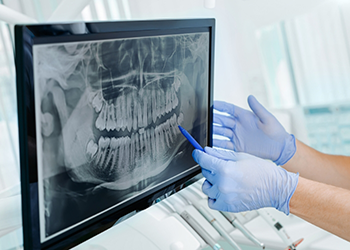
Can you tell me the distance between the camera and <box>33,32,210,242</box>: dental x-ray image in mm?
589

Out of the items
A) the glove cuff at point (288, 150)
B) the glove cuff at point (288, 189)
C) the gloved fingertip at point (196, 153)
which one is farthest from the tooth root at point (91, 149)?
the glove cuff at point (288, 150)

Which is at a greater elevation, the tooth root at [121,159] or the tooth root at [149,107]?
the tooth root at [149,107]

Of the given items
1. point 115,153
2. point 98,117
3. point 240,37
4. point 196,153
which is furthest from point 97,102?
point 240,37

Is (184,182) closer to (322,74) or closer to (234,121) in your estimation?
(234,121)

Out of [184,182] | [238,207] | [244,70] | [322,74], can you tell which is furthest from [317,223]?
[322,74]

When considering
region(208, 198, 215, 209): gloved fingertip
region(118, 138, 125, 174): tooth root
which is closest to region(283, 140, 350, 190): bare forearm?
region(208, 198, 215, 209): gloved fingertip

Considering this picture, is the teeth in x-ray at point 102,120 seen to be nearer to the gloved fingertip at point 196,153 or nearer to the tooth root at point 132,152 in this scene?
the tooth root at point 132,152

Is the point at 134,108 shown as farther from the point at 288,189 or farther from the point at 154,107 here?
the point at 288,189

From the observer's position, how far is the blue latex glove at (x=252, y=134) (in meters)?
1.21

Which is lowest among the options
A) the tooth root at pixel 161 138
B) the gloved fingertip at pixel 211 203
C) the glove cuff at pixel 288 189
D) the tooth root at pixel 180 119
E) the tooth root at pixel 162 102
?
the gloved fingertip at pixel 211 203

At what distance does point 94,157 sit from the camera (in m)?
0.68

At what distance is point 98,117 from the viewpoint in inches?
26.2

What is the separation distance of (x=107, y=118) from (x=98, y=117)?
2 centimetres

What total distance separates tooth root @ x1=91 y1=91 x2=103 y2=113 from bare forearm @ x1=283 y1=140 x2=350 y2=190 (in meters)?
0.86
